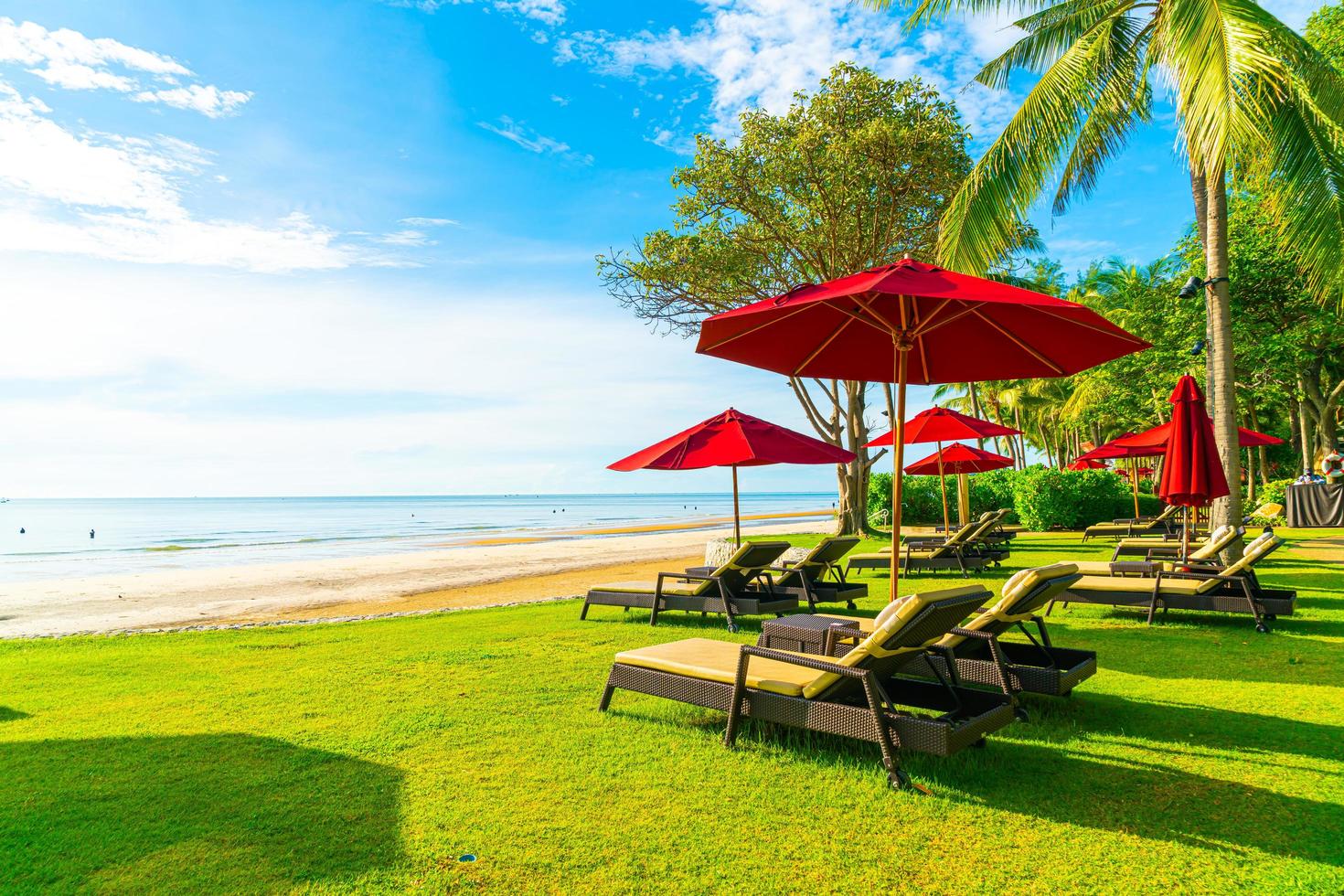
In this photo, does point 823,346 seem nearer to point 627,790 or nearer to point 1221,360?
point 627,790

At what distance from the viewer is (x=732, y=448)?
881cm

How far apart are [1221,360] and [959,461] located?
5.47m

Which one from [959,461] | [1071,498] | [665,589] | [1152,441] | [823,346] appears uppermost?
[823,346]

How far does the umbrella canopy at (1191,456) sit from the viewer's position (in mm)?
8359

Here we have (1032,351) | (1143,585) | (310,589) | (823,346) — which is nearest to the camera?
(1032,351)

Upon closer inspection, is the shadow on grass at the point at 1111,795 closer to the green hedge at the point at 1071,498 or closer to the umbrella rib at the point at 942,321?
the umbrella rib at the point at 942,321

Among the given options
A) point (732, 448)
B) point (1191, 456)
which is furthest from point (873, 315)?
point (1191, 456)

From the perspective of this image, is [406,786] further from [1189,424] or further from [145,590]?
[145,590]

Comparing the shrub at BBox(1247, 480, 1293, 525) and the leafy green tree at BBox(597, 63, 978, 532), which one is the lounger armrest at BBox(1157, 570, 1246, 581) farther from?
the shrub at BBox(1247, 480, 1293, 525)

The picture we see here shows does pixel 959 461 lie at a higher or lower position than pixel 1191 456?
higher

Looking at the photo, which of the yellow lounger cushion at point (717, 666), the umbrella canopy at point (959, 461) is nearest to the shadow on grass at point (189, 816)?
the yellow lounger cushion at point (717, 666)

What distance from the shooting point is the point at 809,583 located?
857cm

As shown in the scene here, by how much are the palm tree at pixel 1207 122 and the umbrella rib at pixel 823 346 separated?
207 inches

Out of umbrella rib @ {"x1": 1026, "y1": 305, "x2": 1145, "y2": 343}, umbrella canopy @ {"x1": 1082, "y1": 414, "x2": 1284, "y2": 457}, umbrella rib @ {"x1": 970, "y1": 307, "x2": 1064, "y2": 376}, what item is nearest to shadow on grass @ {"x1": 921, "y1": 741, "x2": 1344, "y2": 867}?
umbrella rib @ {"x1": 1026, "y1": 305, "x2": 1145, "y2": 343}
